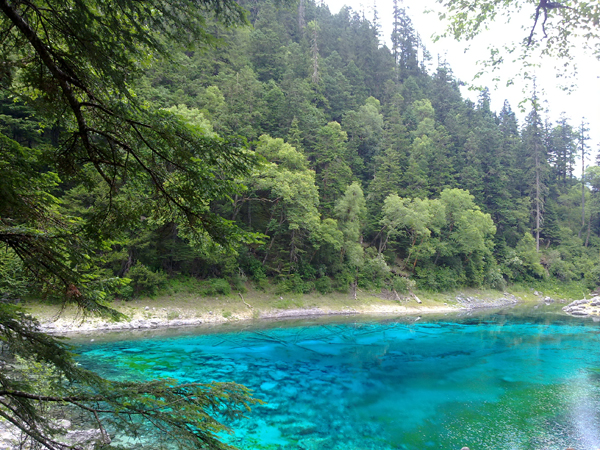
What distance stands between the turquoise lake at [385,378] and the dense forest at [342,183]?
4.52 m

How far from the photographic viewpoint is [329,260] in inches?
1069

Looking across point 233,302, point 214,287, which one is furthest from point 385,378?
point 214,287

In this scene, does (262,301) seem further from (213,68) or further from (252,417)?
(213,68)

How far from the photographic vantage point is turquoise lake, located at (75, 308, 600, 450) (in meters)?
7.25

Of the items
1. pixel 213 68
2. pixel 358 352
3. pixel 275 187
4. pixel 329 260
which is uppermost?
pixel 213 68

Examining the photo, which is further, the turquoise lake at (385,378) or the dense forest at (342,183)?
the dense forest at (342,183)

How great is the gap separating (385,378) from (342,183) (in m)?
21.9

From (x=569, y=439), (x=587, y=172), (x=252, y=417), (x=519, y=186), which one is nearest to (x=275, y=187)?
(x=252, y=417)

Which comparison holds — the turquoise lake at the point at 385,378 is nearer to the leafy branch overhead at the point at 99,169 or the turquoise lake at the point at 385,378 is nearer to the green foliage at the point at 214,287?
the green foliage at the point at 214,287

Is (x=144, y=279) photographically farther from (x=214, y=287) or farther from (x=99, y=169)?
(x=99, y=169)

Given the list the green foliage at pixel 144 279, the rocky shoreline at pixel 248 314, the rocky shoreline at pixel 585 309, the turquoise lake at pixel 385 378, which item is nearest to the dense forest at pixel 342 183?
the green foliage at pixel 144 279

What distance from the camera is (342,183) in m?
30.8

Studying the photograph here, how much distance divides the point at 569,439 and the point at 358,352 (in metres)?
7.91

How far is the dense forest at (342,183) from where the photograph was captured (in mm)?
17016
